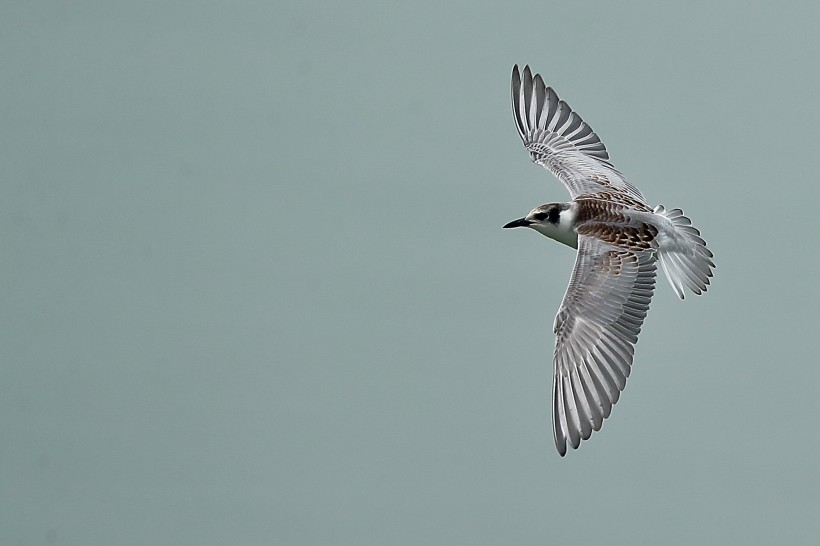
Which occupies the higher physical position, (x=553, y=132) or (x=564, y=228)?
(x=553, y=132)

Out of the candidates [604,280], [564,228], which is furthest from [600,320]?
[564,228]

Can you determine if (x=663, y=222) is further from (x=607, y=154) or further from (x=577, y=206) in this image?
(x=607, y=154)

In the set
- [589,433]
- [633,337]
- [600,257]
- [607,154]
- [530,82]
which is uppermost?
[530,82]

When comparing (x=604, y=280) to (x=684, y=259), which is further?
(x=684, y=259)

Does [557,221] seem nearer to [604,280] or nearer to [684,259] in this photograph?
[604,280]

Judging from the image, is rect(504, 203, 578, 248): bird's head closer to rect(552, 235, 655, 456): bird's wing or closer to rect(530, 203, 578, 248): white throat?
rect(530, 203, 578, 248): white throat

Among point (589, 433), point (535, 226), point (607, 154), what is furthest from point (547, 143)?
point (589, 433)

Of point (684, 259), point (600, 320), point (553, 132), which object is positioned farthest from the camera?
point (553, 132)
